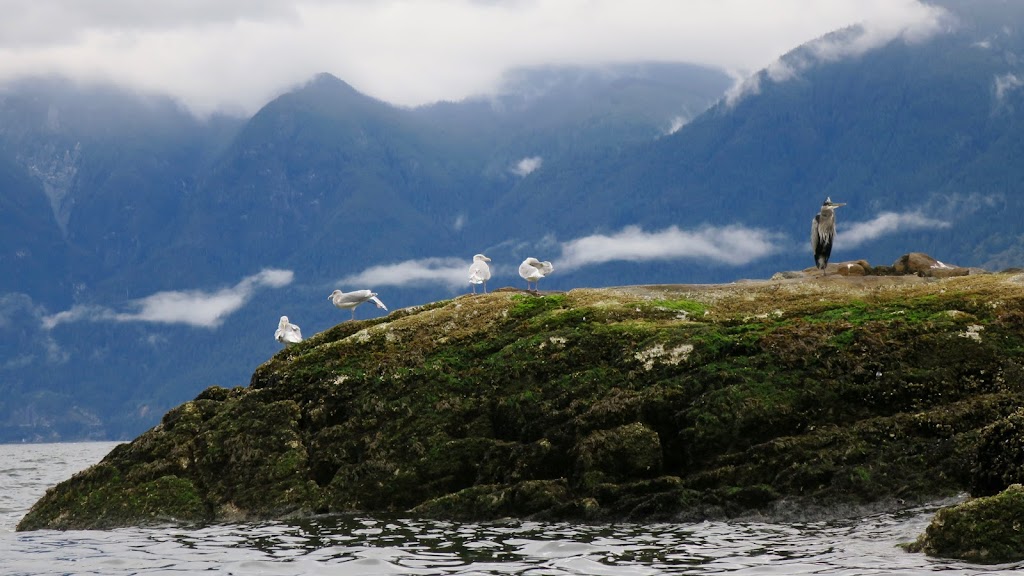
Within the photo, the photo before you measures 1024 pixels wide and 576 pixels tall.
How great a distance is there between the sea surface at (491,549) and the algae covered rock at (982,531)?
36 cm

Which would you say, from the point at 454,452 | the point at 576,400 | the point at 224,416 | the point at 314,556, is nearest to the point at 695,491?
the point at 576,400

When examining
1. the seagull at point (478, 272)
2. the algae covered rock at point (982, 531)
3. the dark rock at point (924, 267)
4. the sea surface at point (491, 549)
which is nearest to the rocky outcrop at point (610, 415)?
the sea surface at point (491, 549)

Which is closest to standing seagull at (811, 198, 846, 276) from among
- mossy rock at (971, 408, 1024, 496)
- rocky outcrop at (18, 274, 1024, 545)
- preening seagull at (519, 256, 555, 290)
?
rocky outcrop at (18, 274, 1024, 545)

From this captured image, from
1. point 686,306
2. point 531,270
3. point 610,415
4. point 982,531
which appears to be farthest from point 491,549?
point 531,270

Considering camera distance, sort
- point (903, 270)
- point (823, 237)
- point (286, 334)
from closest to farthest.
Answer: point (823, 237) → point (903, 270) → point (286, 334)

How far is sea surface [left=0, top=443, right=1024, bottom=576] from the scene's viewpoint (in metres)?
18.2

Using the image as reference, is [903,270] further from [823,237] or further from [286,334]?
[286,334]

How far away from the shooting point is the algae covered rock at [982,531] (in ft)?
56.5

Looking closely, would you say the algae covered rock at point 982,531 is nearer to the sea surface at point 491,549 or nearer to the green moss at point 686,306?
the sea surface at point 491,549

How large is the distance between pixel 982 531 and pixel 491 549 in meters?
7.84

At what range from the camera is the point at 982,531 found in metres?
17.5

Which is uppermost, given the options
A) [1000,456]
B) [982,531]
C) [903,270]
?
[903,270]

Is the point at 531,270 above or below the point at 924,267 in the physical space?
above

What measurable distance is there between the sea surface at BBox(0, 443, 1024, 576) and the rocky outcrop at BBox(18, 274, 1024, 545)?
961 mm
